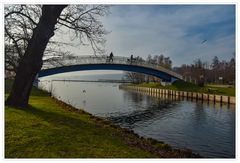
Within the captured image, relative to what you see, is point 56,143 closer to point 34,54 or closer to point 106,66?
point 34,54

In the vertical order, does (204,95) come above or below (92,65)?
below

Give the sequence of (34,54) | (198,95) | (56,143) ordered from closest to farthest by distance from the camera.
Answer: (56,143) < (34,54) < (198,95)

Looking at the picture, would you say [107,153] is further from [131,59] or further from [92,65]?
[131,59]

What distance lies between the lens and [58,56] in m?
13.7

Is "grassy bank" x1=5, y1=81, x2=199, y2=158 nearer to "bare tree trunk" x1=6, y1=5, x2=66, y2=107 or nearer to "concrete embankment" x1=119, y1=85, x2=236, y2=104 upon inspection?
"bare tree trunk" x1=6, y1=5, x2=66, y2=107

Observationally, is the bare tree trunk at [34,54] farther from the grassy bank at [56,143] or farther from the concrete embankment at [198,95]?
the concrete embankment at [198,95]

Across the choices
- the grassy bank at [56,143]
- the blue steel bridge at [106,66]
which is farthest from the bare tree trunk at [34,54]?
the blue steel bridge at [106,66]

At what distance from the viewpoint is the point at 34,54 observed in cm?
1020

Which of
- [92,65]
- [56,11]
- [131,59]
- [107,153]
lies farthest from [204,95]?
[107,153]

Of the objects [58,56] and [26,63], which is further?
[58,56]

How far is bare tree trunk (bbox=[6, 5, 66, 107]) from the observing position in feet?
33.1

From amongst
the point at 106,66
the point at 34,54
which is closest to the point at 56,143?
the point at 34,54

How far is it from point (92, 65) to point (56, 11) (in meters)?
25.9

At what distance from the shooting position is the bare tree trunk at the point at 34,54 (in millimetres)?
10086
